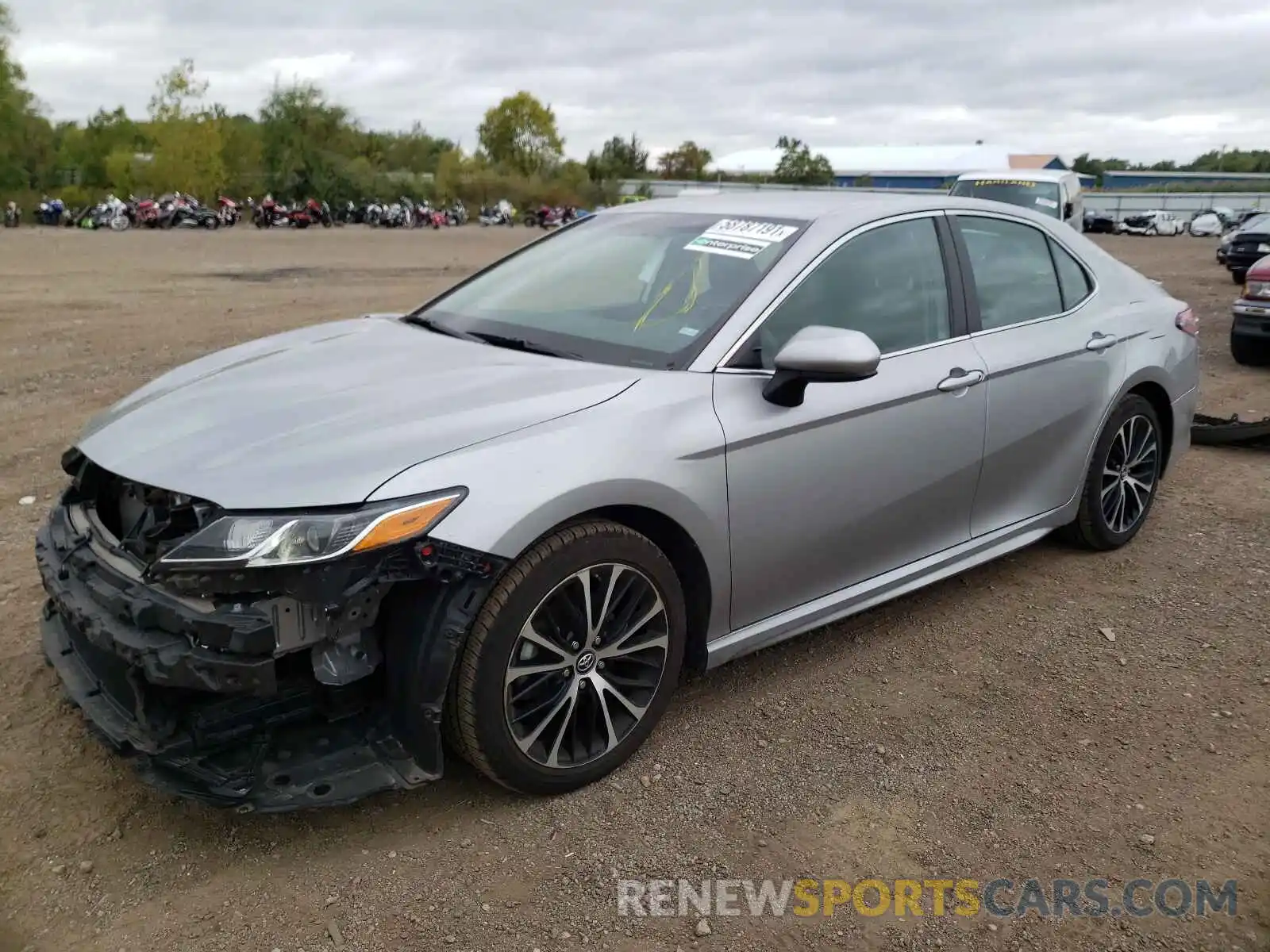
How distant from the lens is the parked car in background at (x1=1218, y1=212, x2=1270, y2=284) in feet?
60.7

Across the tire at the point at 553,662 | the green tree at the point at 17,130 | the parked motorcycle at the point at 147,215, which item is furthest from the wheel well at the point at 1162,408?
the green tree at the point at 17,130

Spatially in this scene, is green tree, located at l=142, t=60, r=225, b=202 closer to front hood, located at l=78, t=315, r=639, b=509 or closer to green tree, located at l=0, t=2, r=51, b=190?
green tree, located at l=0, t=2, r=51, b=190

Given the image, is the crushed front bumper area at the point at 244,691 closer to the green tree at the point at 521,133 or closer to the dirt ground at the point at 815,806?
the dirt ground at the point at 815,806

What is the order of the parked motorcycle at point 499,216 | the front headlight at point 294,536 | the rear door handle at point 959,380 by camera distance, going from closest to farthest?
the front headlight at point 294,536 < the rear door handle at point 959,380 < the parked motorcycle at point 499,216

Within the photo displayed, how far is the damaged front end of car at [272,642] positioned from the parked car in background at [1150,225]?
52883mm

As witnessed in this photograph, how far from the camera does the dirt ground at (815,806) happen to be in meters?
2.46

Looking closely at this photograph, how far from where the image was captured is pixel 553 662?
108 inches

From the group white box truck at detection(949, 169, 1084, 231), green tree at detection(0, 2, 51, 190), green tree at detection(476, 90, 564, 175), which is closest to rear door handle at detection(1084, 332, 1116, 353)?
white box truck at detection(949, 169, 1084, 231)

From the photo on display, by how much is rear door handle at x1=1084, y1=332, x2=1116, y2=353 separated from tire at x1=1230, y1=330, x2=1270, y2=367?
6.54 m

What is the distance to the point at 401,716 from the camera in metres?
2.58

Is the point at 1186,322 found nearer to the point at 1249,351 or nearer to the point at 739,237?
Answer: the point at 739,237

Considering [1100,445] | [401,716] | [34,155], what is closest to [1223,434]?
[1100,445]

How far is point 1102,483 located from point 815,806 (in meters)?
2.46

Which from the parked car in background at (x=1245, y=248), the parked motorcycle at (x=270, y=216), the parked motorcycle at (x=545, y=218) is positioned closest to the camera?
the parked car in background at (x=1245, y=248)
